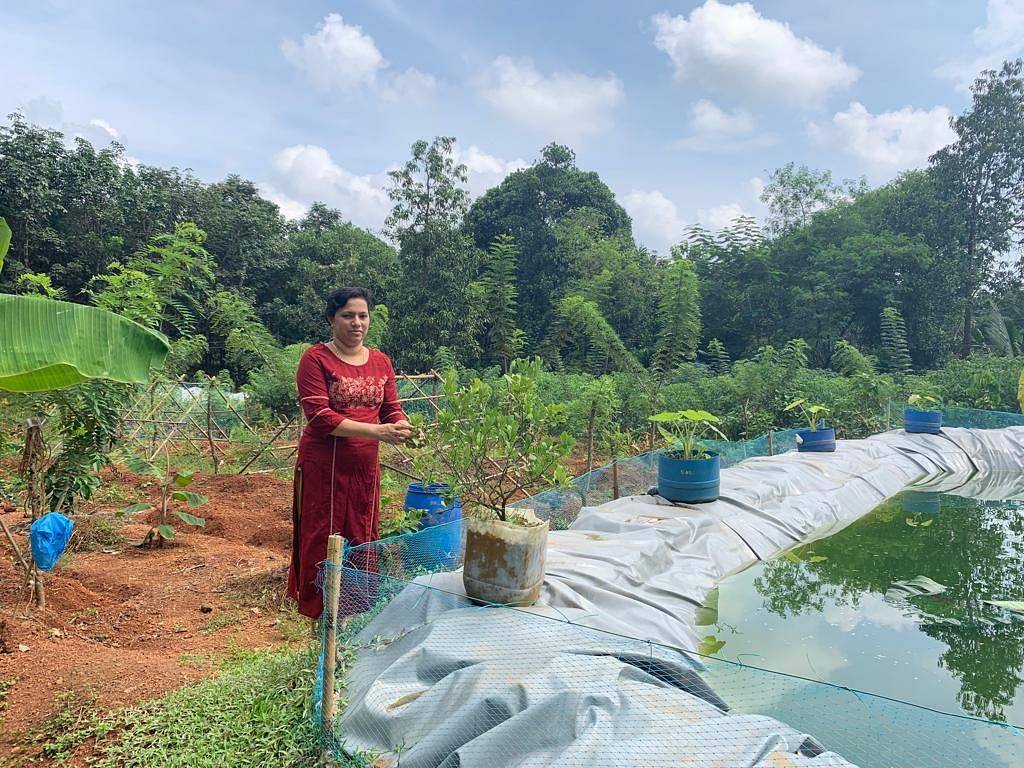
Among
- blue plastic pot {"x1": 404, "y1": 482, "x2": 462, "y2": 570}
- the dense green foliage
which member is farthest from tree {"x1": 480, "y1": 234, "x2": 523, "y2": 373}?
blue plastic pot {"x1": 404, "y1": 482, "x2": 462, "y2": 570}

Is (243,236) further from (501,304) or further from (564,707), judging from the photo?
(564,707)

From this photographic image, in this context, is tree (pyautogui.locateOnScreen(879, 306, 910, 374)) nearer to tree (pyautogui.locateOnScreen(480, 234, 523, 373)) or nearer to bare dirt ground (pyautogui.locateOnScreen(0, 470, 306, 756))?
tree (pyautogui.locateOnScreen(480, 234, 523, 373))

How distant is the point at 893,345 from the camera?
1354 cm

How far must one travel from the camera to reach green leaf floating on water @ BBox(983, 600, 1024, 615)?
406cm

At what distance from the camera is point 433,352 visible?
14289mm

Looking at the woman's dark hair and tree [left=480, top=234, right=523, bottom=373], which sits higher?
tree [left=480, top=234, right=523, bottom=373]

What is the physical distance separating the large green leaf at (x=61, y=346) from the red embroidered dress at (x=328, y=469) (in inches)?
25.8

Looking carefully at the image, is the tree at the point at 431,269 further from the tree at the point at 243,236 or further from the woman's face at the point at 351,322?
the woman's face at the point at 351,322

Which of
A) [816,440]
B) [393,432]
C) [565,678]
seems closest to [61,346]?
[393,432]

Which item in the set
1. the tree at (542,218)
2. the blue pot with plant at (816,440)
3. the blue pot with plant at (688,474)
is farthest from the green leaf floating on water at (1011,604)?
the tree at (542,218)

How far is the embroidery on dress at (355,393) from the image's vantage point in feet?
9.29

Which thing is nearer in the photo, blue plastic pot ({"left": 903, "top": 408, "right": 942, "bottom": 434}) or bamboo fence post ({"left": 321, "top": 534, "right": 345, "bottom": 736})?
bamboo fence post ({"left": 321, "top": 534, "right": 345, "bottom": 736})

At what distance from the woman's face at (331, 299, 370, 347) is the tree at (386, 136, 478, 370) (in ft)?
37.0

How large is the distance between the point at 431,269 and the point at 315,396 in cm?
1176
